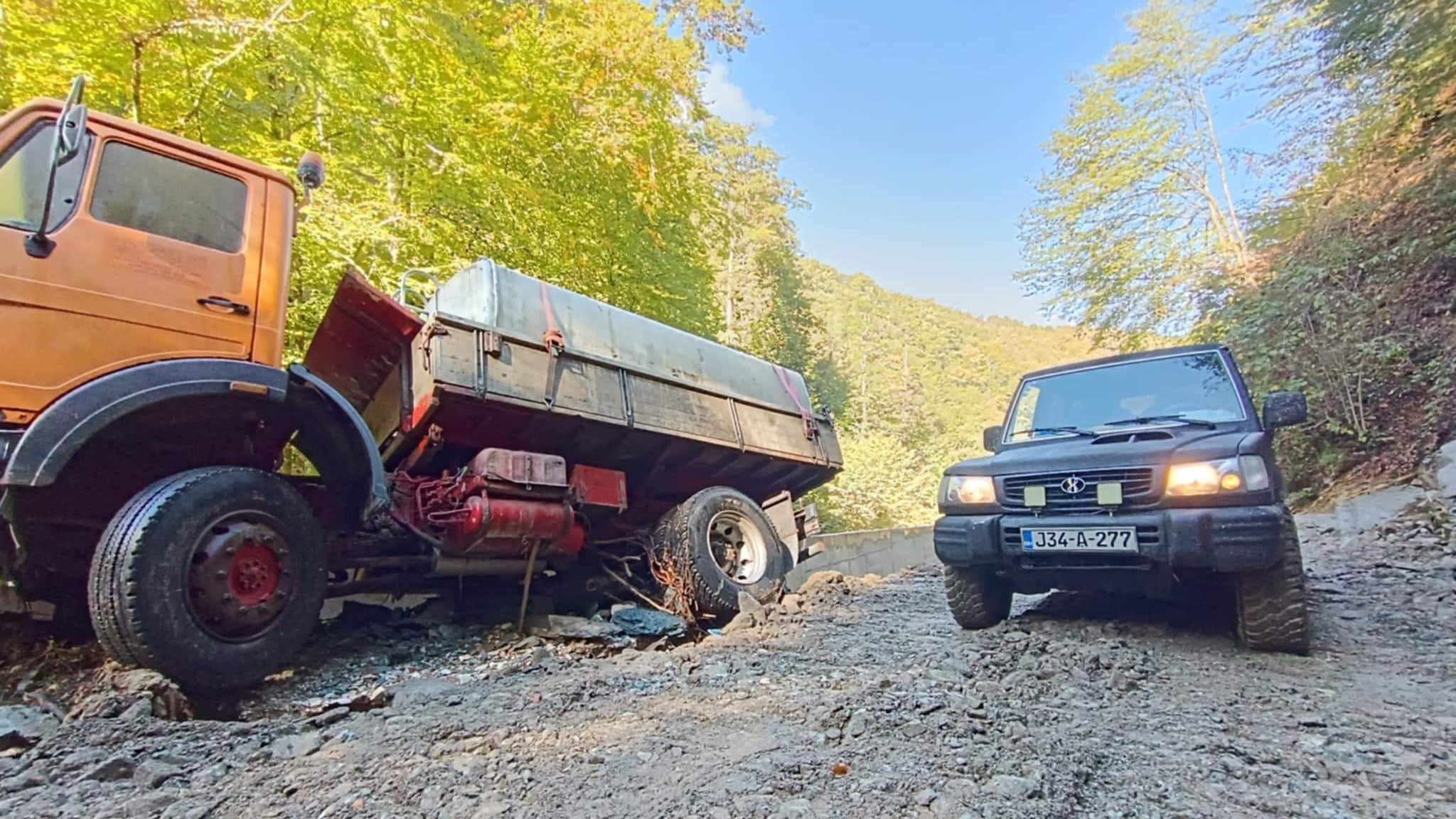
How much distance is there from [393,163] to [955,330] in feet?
178

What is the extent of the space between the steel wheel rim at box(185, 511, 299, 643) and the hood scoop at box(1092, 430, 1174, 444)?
4.22 metres

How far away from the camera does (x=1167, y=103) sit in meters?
14.1

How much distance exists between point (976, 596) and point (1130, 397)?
165 centimetres

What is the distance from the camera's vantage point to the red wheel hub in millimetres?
2674

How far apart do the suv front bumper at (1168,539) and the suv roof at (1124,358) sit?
4.28 feet

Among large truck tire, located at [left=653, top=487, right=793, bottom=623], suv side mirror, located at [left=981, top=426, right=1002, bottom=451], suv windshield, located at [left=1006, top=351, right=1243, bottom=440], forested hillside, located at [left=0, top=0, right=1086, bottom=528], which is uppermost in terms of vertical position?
forested hillside, located at [left=0, top=0, right=1086, bottom=528]

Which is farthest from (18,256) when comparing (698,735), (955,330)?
(955,330)

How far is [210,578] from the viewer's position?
102 inches

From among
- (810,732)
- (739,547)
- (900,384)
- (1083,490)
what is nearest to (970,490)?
(1083,490)

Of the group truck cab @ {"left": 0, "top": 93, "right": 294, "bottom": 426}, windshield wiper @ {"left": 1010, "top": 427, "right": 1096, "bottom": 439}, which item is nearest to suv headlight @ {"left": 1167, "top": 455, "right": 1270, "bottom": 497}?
windshield wiper @ {"left": 1010, "top": 427, "right": 1096, "bottom": 439}

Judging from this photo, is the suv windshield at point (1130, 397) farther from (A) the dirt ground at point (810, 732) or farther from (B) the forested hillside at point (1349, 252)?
(B) the forested hillside at point (1349, 252)

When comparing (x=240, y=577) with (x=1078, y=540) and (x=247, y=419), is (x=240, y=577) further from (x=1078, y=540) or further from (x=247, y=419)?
(x=1078, y=540)

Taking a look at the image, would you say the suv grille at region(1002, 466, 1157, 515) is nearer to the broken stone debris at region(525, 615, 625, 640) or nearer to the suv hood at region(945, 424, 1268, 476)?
the suv hood at region(945, 424, 1268, 476)

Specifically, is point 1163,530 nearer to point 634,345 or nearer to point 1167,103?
point 634,345
